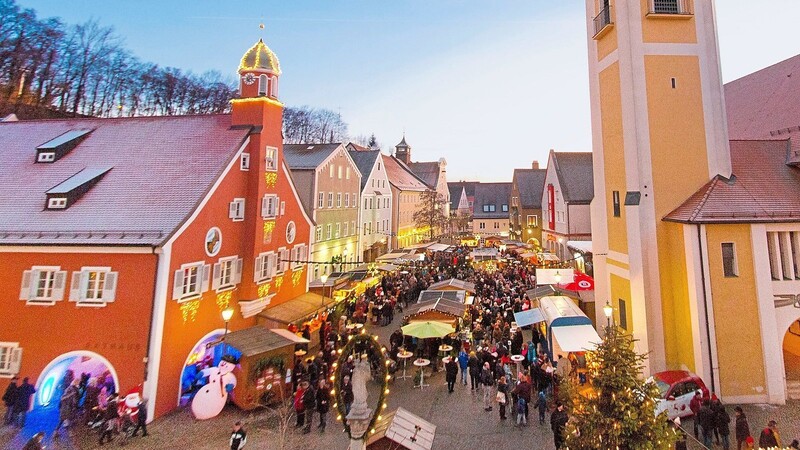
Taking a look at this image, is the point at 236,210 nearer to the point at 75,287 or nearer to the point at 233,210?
the point at 233,210

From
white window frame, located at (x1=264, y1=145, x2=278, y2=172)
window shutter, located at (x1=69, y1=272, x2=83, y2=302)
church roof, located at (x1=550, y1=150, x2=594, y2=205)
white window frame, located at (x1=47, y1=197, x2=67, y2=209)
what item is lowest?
window shutter, located at (x1=69, y1=272, x2=83, y2=302)

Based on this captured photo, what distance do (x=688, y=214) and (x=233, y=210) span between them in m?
18.0

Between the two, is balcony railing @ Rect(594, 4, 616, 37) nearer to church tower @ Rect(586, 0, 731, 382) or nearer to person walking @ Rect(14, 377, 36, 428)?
church tower @ Rect(586, 0, 731, 382)

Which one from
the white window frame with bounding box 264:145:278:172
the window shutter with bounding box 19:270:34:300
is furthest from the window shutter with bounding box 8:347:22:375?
the white window frame with bounding box 264:145:278:172

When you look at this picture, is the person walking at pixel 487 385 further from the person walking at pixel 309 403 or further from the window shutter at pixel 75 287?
the window shutter at pixel 75 287

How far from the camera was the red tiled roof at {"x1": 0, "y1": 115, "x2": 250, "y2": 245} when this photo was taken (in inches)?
565

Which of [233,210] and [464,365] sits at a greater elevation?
[233,210]

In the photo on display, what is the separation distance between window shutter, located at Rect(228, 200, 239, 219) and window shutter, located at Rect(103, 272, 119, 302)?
4888 millimetres

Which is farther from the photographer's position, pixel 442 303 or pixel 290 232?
pixel 290 232

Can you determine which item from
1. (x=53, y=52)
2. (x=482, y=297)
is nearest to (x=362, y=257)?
(x=482, y=297)

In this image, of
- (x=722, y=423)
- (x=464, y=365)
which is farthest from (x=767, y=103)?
(x=464, y=365)

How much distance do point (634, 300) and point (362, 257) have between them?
92.6 ft

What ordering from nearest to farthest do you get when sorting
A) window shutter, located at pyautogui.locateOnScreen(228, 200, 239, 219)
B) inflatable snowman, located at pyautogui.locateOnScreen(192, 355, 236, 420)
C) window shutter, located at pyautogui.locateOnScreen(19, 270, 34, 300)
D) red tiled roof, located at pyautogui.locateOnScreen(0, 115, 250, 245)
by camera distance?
inflatable snowman, located at pyautogui.locateOnScreen(192, 355, 236, 420)
window shutter, located at pyautogui.locateOnScreen(19, 270, 34, 300)
red tiled roof, located at pyautogui.locateOnScreen(0, 115, 250, 245)
window shutter, located at pyautogui.locateOnScreen(228, 200, 239, 219)

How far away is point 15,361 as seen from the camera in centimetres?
1373
